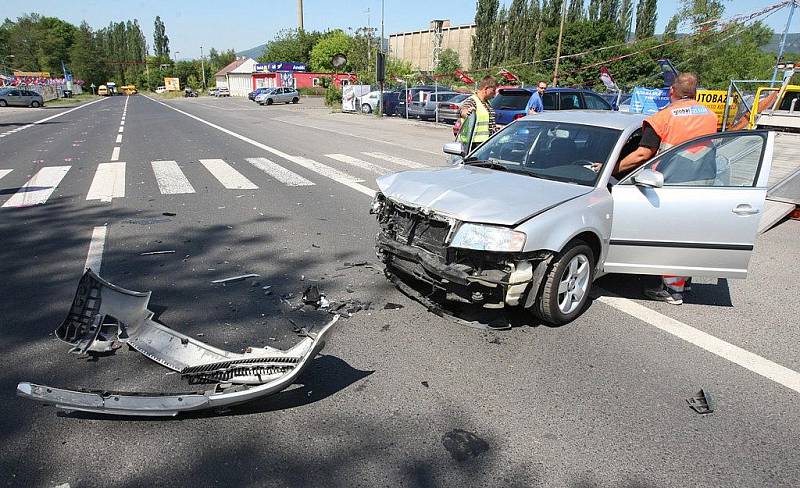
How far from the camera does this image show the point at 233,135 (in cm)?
1898

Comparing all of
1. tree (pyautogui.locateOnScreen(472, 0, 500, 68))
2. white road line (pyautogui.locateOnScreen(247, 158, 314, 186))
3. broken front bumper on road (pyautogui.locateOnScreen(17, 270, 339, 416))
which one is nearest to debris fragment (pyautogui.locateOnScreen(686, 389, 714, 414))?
broken front bumper on road (pyautogui.locateOnScreen(17, 270, 339, 416))

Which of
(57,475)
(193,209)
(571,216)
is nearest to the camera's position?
(57,475)

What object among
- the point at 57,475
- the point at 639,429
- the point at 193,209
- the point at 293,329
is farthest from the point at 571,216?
the point at 193,209

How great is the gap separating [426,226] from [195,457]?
2.23 metres

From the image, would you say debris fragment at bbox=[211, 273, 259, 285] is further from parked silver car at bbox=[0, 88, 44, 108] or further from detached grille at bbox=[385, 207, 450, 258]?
parked silver car at bbox=[0, 88, 44, 108]

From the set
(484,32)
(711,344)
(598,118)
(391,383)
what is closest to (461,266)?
(391,383)

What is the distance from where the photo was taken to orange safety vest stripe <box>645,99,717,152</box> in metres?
4.50

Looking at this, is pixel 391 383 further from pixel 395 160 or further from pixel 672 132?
pixel 395 160

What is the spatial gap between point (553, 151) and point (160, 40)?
15484 centimetres

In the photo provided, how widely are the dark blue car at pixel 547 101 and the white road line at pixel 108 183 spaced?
10.1m

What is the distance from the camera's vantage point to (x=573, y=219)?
3789 millimetres

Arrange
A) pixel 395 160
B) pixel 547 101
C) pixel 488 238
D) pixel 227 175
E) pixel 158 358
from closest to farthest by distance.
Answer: pixel 158 358 → pixel 488 238 → pixel 227 175 → pixel 395 160 → pixel 547 101

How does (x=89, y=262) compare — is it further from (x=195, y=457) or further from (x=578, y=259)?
(x=578, y=259)

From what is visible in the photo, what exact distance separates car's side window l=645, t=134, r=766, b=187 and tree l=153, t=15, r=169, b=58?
15283cm
